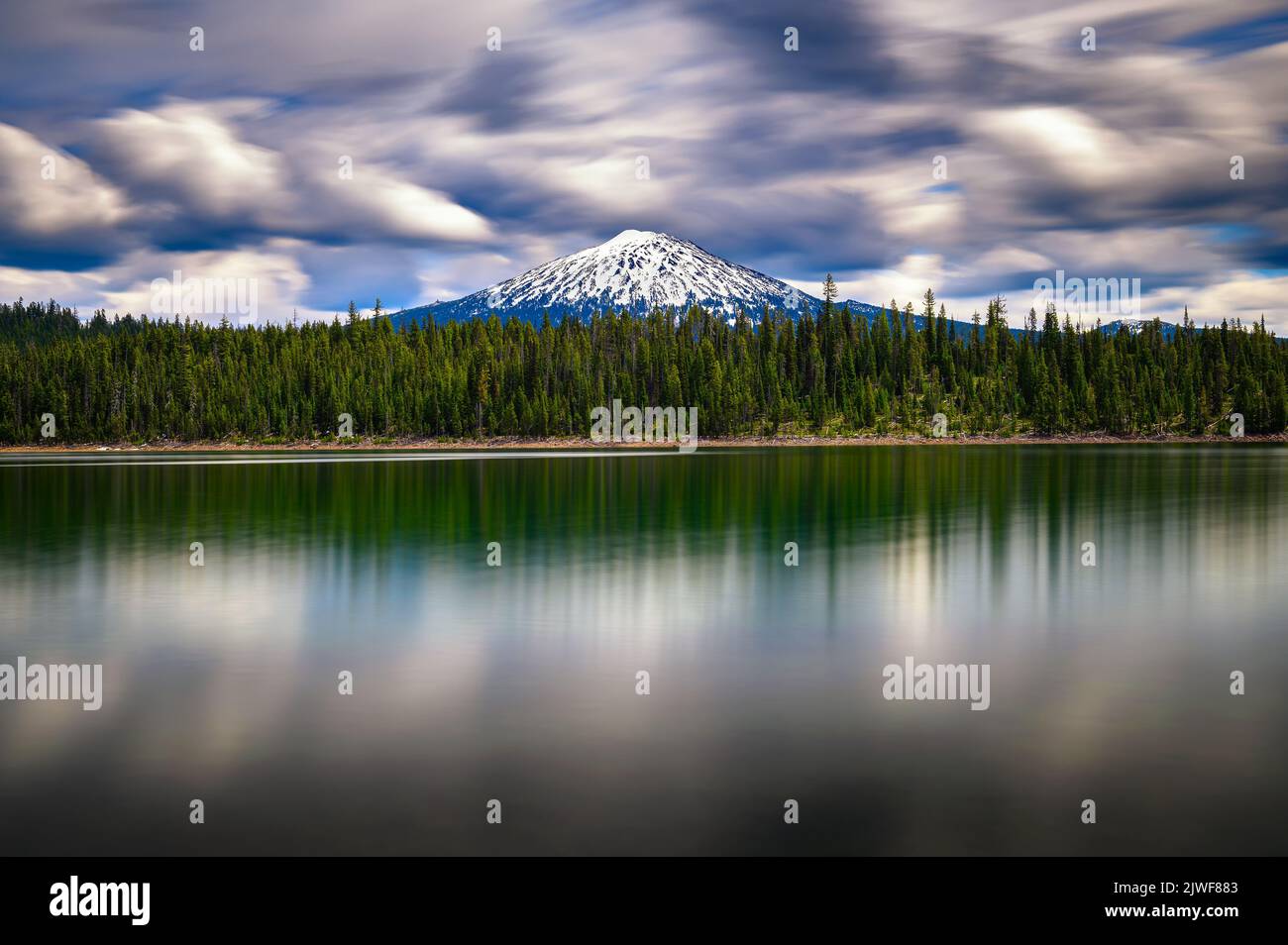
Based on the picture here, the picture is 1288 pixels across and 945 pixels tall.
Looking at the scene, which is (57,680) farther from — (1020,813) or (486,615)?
(1020,813)

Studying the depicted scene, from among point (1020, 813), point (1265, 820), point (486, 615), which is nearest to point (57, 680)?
point (486, 615)

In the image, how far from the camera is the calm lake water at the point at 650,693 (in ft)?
40.3

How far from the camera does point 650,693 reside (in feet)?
61.0

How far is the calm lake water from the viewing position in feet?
40.3

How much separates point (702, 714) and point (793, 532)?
28.9 meters

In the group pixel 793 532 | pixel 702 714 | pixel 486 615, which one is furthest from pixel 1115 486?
pixel 702 714

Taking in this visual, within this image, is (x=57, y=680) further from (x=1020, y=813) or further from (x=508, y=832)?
(x=1020, y=813)

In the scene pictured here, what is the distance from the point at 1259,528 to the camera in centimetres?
4500
